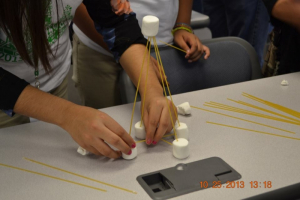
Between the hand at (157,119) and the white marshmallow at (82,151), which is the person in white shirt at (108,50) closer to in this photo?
the hand at (157,119)

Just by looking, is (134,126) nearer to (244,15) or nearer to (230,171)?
(230,171)

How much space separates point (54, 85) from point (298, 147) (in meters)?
0.78

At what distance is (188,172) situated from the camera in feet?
2.87

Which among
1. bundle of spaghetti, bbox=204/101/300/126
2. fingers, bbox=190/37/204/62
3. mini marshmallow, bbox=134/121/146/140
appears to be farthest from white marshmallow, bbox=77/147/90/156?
fingers, bbox=190/37/204/62

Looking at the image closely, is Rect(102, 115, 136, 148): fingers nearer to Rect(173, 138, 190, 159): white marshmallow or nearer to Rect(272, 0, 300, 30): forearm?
Rect(173, 138, 190, 159): white marshmallow

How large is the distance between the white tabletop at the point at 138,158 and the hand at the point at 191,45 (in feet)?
1.12

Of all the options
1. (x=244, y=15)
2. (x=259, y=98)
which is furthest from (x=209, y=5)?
(x=259, y=98)

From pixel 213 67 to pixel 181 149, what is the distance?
67cm

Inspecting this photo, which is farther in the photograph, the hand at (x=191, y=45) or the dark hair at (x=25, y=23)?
the hand at (x=191, y=45)

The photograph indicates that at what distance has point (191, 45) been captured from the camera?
1.44 metres

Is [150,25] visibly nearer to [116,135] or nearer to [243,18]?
[116,135]

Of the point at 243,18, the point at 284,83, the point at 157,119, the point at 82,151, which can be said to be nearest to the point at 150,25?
the point at 157,119

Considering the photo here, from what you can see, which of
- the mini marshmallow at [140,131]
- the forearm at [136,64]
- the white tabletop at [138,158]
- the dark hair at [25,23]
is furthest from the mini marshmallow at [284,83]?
the dark hair at [25,23]

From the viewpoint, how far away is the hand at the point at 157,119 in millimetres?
968
